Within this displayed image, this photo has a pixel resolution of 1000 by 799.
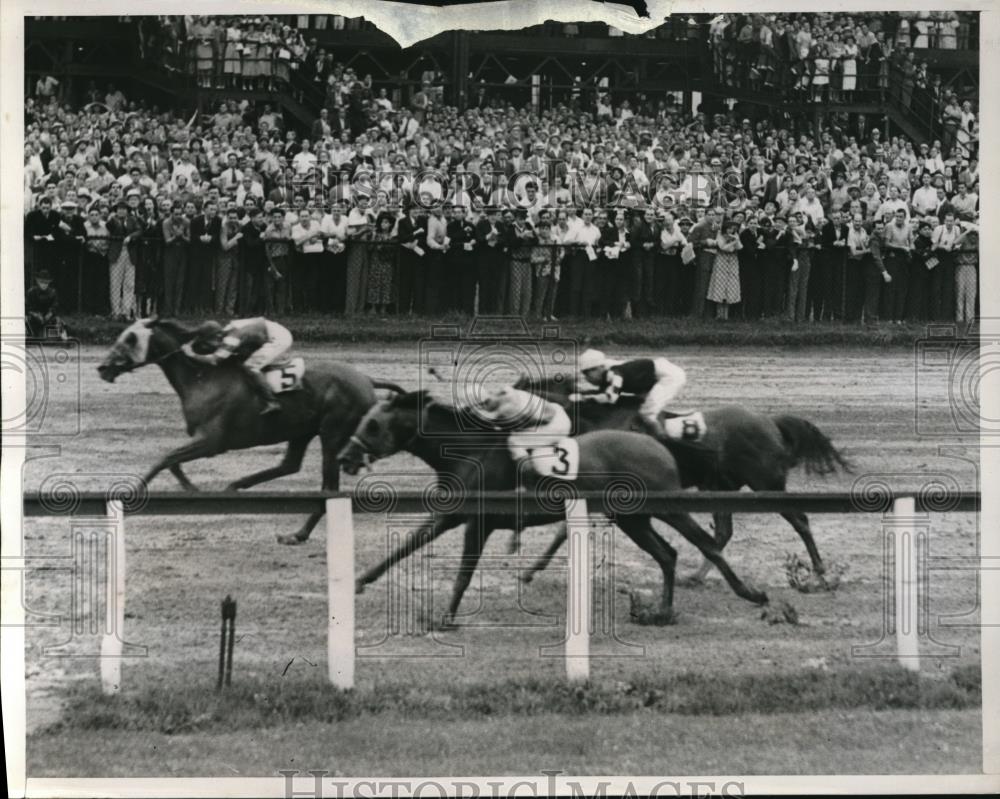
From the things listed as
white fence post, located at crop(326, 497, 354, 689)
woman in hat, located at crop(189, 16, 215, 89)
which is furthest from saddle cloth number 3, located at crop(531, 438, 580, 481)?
woman in hat, located at crop(189, 16, 215, 89)

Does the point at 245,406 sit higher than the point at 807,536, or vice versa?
the point at 245,406

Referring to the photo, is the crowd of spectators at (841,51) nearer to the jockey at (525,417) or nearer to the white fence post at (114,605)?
the jockey at (525,417)

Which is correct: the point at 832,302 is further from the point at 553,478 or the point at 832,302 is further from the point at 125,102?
the point at 125,102

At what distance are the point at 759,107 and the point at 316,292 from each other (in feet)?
10.7

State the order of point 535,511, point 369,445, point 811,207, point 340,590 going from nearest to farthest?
1. point 340,590
2. point 535,511
3. point 369,445
4. point 811,207

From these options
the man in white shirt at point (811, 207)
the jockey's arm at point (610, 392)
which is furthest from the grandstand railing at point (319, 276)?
the jockey's arm at point (610, 392)

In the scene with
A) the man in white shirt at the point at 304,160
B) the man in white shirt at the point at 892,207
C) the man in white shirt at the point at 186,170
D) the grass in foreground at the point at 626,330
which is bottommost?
the grass in foreground at the point at 626,330

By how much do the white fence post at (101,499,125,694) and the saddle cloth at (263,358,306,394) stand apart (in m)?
1.31

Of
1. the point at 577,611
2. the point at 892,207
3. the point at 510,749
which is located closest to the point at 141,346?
the point at 577,611

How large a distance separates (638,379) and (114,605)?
373cm

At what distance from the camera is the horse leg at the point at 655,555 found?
1089cm

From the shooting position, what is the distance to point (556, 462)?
10867 millimetres

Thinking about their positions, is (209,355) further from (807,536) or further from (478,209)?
(807,536)

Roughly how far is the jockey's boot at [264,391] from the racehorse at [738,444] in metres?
1.69
